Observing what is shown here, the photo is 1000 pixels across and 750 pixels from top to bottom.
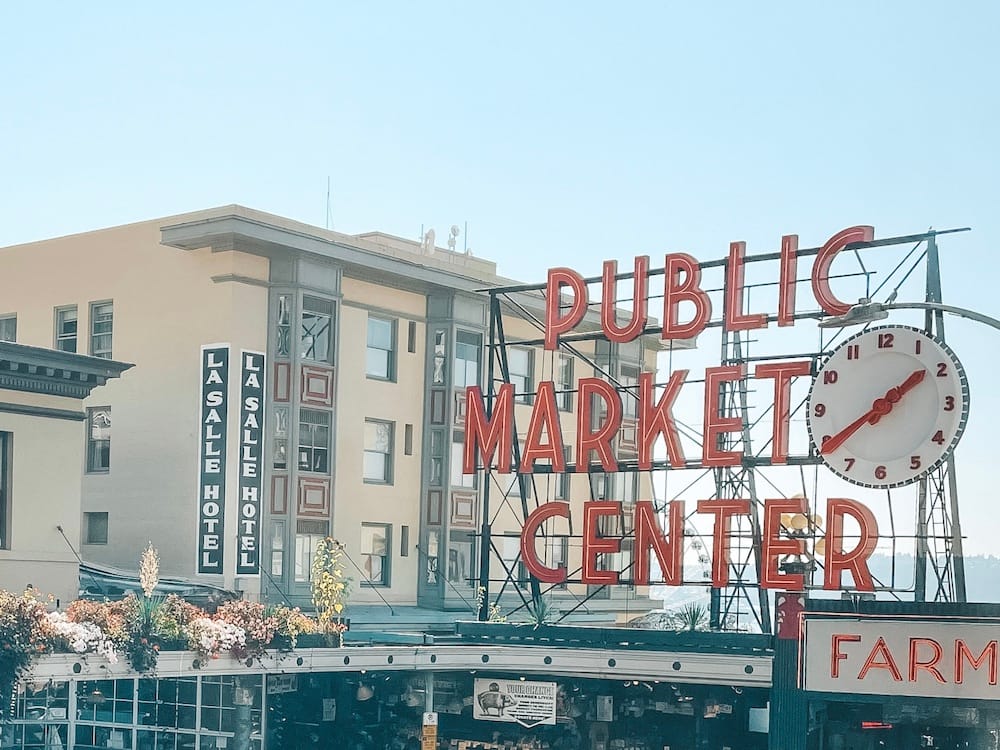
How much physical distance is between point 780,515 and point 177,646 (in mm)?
16232

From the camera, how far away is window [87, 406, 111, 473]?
50.9 metres

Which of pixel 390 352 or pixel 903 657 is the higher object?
pixel 390 352

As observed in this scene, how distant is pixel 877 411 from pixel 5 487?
22.2 m

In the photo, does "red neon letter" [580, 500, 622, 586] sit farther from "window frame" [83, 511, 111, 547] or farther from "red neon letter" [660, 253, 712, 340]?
"window frame" [83, 511, 111, 547]

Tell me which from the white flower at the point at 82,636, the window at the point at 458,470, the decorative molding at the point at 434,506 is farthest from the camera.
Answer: the window at the point at 458,470

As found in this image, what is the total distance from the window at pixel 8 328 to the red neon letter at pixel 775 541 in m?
28.9

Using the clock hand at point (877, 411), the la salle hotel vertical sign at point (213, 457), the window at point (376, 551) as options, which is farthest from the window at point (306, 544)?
the clock hand at point (877, 411)

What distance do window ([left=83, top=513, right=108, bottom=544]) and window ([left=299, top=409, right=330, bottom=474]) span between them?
682 cm

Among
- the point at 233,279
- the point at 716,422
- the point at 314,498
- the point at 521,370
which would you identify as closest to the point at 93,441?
the point at 314,498

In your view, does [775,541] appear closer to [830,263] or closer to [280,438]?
[830,263]

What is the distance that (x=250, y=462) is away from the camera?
4762 cm

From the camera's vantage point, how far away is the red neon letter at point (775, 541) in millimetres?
39688

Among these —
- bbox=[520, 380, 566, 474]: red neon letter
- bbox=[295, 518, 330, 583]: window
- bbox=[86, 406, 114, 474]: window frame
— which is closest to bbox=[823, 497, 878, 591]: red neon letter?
bbox=[520, 380, 566, 474]: red neon letter

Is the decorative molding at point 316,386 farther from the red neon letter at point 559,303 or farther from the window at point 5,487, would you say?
the window at point 5,487
